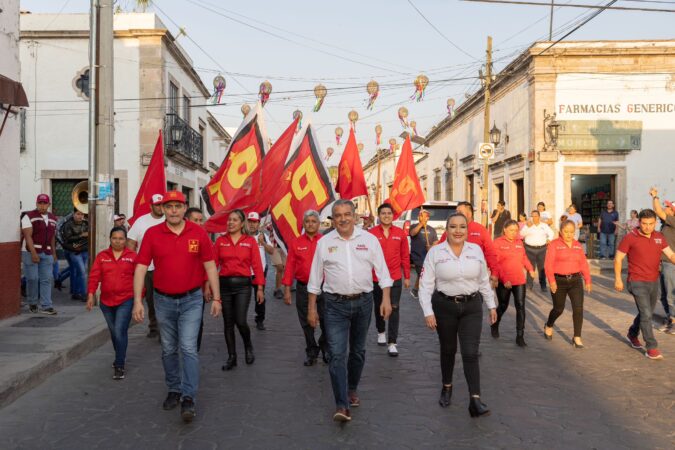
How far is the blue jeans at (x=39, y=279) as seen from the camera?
9.80 metres

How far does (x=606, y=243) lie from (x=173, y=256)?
18.0m

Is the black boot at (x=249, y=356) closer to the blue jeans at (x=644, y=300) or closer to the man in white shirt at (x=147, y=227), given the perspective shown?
the man in white shirt at (x=147, y=227)

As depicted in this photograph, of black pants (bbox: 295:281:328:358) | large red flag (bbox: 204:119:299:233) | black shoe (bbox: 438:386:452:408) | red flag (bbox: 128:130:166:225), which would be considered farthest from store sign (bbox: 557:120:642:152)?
black shoe (bbox: 438:386:452:408)

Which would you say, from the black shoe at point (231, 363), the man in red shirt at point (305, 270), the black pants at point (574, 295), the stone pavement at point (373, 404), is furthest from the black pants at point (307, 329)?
the black pants at point (574, 295)

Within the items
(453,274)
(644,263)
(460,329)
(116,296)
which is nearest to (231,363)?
(116,296)

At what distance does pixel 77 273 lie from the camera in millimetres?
11711

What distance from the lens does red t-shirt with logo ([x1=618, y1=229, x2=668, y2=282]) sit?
753 centimetres

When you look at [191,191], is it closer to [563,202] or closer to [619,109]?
[563,202]

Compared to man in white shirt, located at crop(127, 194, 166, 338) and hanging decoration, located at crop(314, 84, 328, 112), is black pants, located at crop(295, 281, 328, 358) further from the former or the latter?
hanging decoration, located at crop(314, 84, 328, 112)

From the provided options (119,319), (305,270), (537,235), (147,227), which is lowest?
(119,319)

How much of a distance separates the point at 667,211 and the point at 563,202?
13.3 meters

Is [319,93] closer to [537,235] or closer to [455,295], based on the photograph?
[537,235]

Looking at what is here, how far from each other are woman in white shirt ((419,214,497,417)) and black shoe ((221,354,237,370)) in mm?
2308

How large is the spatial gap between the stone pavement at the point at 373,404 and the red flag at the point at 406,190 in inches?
185
